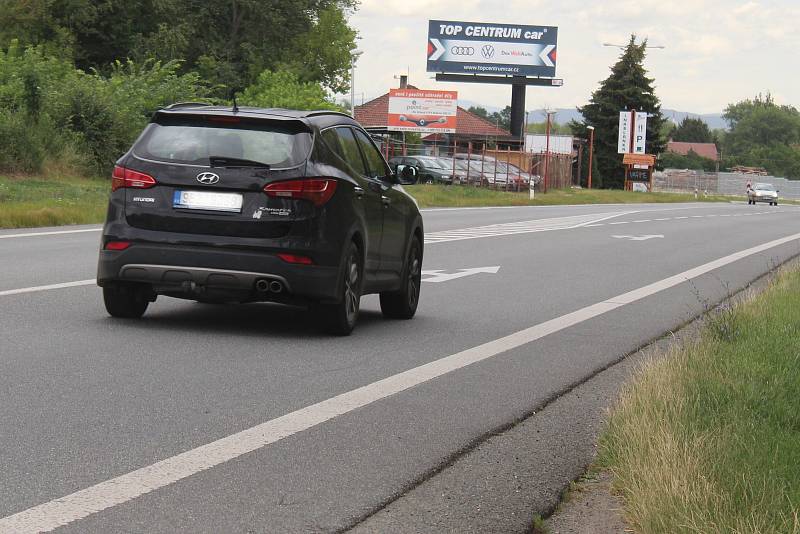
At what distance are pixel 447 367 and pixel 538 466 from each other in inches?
114

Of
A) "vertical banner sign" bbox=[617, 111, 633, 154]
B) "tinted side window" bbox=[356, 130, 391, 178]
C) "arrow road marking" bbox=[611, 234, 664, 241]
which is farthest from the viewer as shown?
"vertical banner sign" bbox=[617, 111, 633, 154]

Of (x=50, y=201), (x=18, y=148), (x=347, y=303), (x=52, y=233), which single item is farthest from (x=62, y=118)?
(x=347, y=303)

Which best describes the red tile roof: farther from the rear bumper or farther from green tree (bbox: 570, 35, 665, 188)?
the rear bumper

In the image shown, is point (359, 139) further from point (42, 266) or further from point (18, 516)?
point (18, 516)

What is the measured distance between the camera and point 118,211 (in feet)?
32.8

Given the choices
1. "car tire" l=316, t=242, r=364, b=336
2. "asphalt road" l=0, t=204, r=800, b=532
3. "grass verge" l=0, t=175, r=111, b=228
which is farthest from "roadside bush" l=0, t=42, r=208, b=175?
"car tire" l=316, t=242, r=364, b=336

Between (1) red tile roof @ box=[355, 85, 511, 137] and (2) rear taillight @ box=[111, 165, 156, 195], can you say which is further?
(1) red tile roof @ box=[355, 85, 511, 137]

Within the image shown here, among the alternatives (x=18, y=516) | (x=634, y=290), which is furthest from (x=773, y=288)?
(x=18, y=516)

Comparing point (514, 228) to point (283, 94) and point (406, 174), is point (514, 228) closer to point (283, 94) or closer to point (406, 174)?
point (406, 174)

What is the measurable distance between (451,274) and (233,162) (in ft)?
23.9

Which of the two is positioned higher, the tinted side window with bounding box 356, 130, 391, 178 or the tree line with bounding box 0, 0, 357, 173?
the tree line with bounding box 0, 0, 357, 173

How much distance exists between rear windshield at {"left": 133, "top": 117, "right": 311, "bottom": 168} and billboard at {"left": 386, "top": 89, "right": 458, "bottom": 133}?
7596 cm

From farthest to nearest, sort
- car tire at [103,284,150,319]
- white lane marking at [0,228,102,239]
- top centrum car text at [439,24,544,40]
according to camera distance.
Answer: top centrum car text at [439,24,544,40] → white lane marking at [0,228,102,239] → car tire at [103,284,150,319]

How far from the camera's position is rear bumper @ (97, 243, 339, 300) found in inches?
382
